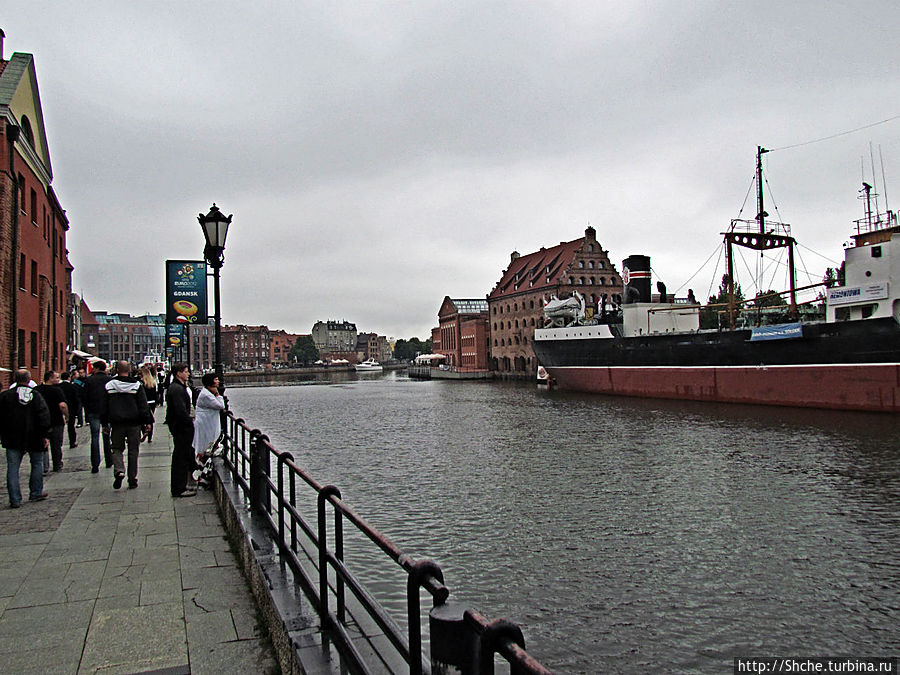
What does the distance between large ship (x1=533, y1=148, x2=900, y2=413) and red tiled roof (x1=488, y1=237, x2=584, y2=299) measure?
101 feet

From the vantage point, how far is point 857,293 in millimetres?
29656

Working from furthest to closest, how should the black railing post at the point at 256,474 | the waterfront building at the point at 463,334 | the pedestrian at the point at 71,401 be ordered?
the waterfront building at the point at 463,334
the pedestrian at the point at 71,401
the black railing post at the point at 256,474

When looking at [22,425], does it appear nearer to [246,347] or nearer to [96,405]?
[96,405]

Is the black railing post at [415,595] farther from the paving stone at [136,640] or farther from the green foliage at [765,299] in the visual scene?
the green foliage at [765,299]

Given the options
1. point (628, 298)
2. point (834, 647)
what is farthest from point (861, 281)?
point (834, 647)

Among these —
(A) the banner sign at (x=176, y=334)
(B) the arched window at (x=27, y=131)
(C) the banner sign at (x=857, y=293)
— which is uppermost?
(B) the arched window at (x=27, y=131)

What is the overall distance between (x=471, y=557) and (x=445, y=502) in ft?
10.9

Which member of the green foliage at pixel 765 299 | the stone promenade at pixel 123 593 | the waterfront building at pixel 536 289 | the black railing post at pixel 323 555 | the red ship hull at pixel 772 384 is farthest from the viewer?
the waterfront building at pixel 536 289

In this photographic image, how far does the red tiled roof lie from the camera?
260 feet

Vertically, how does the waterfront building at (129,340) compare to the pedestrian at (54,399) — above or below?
above

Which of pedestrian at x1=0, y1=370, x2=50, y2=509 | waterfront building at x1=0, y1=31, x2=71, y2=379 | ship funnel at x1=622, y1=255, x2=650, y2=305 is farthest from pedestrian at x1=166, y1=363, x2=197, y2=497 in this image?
ship funnel at x1=622, y1=255, x2=650, y2=305

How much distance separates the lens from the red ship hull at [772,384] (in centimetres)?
2750

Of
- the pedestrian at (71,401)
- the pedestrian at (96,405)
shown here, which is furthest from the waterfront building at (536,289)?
the pedestrian at (96,405)

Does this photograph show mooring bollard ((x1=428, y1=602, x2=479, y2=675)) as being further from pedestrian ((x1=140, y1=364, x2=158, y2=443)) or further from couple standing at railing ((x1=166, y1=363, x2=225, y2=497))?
pedestrian ((x1=140, y1=364, x2=158, y2=443))
